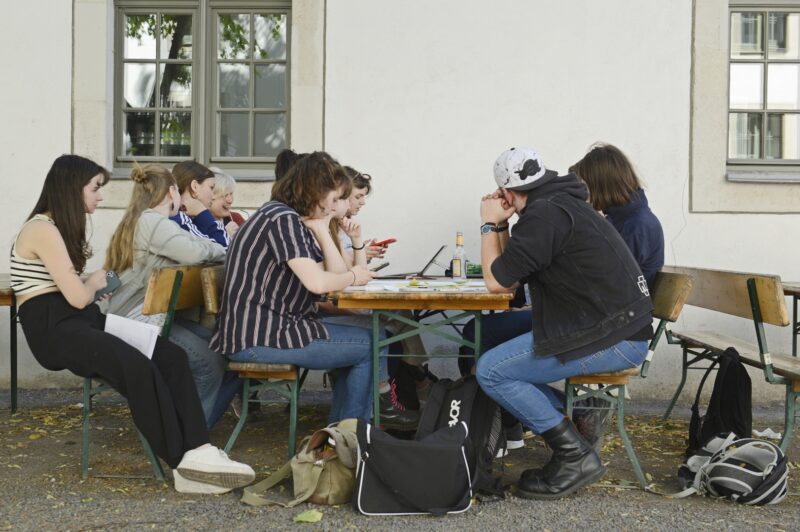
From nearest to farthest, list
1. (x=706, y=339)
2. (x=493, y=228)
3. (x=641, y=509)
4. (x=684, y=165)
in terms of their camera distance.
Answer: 1. (x=641, y=509)
2. (x=493, y=228)
3. (x=706, y=339)
4. (x=684, y=165)

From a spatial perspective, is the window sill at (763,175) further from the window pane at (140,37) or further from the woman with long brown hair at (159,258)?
the window pane at (140,37)

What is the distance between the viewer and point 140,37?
672 centimetres

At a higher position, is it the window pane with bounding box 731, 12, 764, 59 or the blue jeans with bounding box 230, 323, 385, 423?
the window pane with bounding box 731, 12, 764, 59

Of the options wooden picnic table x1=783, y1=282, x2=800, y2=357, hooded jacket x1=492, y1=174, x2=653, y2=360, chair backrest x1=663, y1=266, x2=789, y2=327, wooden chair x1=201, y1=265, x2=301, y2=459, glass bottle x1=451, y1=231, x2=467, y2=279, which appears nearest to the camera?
hooded jacket x1=492, y1=174, x2=653, y2=360

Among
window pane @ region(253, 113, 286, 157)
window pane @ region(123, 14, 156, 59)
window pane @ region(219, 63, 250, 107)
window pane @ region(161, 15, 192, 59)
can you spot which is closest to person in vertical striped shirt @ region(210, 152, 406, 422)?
window pane @ region(253, 113, 286, 157)

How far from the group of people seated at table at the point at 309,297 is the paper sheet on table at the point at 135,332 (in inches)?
2.6

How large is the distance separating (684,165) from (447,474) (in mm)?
Result: 3523

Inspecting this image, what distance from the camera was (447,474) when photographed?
11.8 feet

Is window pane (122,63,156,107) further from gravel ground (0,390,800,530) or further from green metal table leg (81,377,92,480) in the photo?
green metal table leg (81,377,92,480)

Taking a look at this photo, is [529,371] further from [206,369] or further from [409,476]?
[206,369]

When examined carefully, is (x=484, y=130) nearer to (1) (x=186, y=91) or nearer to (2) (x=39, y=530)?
(1) (x=186, y=91)

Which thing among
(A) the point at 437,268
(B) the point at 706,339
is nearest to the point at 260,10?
(A) the point at 437,268

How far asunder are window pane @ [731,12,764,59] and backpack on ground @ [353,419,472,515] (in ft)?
13.8

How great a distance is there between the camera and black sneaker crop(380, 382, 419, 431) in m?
4.67
